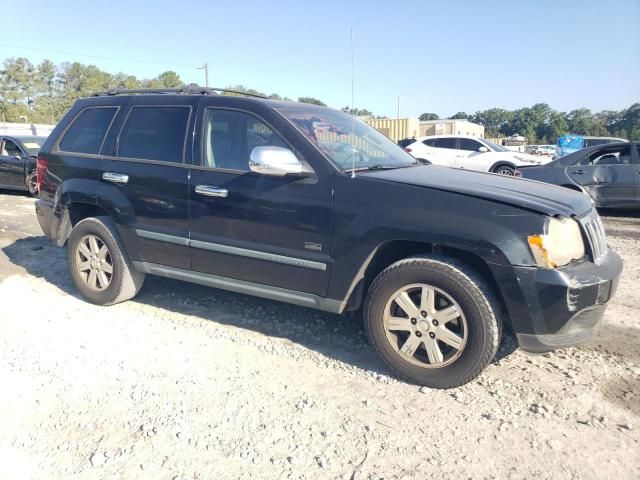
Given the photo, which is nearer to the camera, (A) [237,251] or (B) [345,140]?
(A) [237,251]

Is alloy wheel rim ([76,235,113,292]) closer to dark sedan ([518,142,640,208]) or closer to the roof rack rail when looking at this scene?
the roof rack rail

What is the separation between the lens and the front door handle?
3.87 m

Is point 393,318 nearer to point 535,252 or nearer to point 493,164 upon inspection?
point 535,252

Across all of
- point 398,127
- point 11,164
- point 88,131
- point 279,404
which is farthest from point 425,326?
point 398,127

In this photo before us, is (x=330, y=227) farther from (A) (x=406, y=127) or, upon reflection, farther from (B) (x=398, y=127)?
(A) (x=406, y=127)

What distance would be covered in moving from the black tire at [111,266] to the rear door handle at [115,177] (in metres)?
0.38

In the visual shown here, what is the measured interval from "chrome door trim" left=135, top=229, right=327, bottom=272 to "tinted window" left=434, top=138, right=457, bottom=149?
13.3m

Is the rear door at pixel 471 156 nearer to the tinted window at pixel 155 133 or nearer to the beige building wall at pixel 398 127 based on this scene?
the tinted window at pixel 155 133

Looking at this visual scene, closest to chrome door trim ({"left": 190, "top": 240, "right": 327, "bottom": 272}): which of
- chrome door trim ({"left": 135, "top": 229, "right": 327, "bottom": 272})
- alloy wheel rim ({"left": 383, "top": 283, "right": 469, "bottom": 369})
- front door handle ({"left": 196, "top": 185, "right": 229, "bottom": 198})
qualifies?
chrome door trim ({"left": 135, "top": 229, "right": 327, "bottom": 272})

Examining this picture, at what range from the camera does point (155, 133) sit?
14.4 feet

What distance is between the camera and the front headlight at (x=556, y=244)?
294 centimetres

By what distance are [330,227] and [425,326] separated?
35.2 inches

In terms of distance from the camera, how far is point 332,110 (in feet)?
15.2

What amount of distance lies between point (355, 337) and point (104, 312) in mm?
2274
